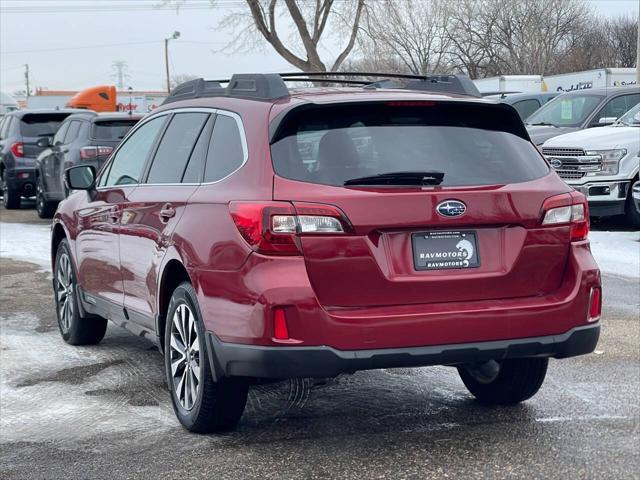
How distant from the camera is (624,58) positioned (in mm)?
67688

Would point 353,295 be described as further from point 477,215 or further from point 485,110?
point 485,110

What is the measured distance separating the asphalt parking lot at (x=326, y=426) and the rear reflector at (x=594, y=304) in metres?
0.61

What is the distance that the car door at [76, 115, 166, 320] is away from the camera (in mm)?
6406

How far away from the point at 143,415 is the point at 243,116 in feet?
5.60

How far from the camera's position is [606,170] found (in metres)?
14.7

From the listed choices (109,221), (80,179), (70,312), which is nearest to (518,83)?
(70,312)

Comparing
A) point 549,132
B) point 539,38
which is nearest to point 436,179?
point 549,132

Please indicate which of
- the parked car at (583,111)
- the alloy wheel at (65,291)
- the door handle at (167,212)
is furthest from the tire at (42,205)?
the door handle at (167,212)

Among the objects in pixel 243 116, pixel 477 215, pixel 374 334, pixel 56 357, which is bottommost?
pixel 56 357

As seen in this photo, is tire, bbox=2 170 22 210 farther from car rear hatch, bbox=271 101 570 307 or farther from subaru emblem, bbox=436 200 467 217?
subaru emblem, bbox=436 200 467 217

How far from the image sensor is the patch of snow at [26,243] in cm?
1277

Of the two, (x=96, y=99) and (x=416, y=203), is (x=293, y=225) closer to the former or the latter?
(x=416, y=203)

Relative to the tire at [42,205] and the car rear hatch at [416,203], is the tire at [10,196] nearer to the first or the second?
the tire at [42,205]

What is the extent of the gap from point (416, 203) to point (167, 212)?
4.82ft
